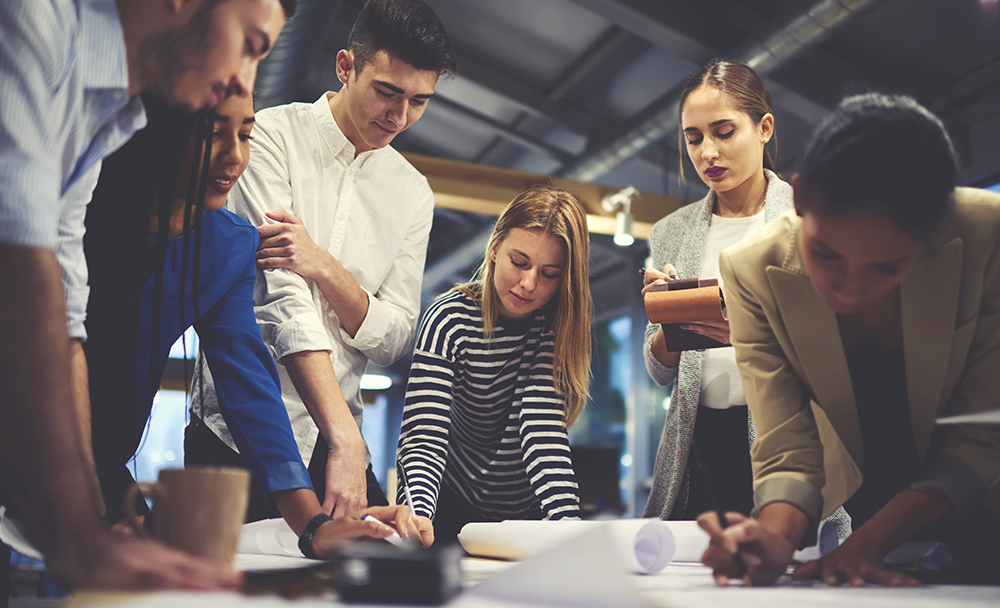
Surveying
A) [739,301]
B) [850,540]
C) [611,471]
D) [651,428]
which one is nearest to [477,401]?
[739,301]

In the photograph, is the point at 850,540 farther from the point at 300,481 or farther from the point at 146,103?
the point at 146,103

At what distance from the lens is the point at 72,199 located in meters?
0.77

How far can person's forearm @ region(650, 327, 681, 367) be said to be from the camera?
65.8 inches

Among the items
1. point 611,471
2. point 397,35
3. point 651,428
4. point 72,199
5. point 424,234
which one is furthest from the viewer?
point 651,428

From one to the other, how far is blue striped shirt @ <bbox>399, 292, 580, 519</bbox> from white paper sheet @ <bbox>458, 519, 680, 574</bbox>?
47cm

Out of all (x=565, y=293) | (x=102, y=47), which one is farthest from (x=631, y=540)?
(x=565, y=293)

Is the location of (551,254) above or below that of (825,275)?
above

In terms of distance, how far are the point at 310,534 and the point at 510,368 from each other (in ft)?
2.45

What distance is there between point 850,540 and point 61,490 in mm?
827

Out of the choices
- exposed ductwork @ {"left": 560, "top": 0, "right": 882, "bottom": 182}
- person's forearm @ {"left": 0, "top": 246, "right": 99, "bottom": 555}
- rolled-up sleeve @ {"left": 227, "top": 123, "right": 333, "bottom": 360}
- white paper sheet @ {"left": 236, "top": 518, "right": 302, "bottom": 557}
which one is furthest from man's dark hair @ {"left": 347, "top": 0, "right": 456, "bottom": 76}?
exposed ductwork @ {"left": 560, "top": 0, "right": 882, "bottom": 182}

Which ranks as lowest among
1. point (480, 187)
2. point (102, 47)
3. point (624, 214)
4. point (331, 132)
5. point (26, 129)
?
point (26, 129)

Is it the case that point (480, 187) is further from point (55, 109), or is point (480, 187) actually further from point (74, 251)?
point (55, 109)

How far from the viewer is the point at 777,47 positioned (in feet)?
11.8

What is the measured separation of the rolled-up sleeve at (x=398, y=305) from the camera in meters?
1.59
